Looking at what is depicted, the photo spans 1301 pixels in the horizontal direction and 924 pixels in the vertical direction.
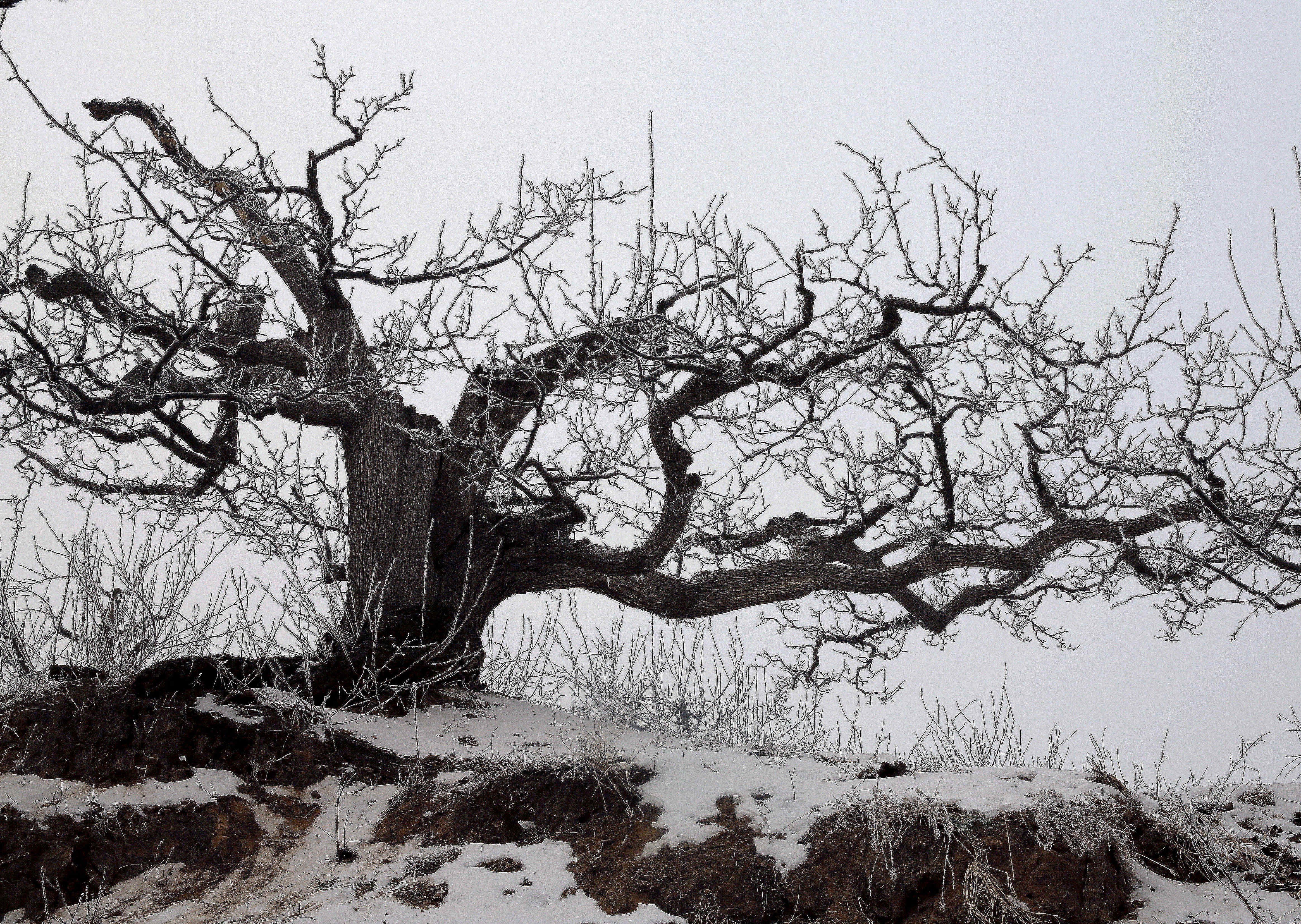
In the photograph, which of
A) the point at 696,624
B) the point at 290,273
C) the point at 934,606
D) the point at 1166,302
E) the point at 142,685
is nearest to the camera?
the point at 142,685

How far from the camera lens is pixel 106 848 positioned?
4684 millimetres

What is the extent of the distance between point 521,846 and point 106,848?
2005 mm

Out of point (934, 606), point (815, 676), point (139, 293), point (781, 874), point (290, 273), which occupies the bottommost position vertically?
point (781, 874)

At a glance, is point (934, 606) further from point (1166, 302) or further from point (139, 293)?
point (139, 293)

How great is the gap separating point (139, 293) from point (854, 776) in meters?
5.10

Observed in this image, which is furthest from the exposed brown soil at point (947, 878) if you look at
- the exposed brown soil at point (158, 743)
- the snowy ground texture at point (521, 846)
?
the exposed brown soil at point (158, 743)

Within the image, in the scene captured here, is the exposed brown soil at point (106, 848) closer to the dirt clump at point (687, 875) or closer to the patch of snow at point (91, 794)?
the patch of snow at point (91, 794)

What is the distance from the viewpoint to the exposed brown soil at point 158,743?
5137 millimetres

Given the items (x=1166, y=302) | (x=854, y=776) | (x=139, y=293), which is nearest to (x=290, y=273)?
(x=139, y=293)

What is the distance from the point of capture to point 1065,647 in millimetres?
9250

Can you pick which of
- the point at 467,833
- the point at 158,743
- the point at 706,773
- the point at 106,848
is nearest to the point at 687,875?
the point at 706,773

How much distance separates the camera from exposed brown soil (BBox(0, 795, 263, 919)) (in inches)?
176

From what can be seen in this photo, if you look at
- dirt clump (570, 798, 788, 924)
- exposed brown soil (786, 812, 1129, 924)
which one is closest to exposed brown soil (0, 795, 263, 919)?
dirt clump (570, 798, 788, 924)

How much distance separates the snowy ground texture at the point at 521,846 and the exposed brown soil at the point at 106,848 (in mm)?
67
